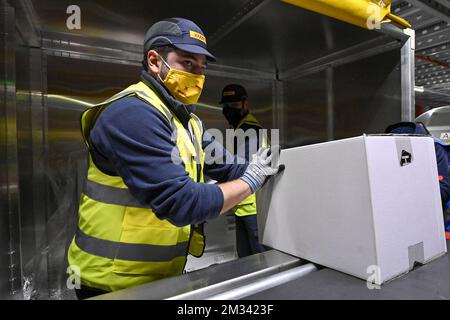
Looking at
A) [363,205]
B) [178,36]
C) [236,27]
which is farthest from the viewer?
[236,27]

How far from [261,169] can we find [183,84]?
39 centimetres

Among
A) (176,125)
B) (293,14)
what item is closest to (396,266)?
(176,125)

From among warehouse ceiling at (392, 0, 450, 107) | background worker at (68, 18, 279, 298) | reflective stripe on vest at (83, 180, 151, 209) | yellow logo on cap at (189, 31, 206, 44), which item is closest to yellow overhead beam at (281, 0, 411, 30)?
warehouse ceiling at (392, 0, 450, 107)

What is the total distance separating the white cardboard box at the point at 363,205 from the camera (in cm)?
68

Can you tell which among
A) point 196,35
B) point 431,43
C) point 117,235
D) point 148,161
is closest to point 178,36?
point 196,35

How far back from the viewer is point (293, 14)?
1706 millimetres

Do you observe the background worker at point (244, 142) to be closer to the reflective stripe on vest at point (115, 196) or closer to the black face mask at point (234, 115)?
the black face mask at point (234, 115)

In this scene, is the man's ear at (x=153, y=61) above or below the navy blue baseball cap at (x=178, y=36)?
below

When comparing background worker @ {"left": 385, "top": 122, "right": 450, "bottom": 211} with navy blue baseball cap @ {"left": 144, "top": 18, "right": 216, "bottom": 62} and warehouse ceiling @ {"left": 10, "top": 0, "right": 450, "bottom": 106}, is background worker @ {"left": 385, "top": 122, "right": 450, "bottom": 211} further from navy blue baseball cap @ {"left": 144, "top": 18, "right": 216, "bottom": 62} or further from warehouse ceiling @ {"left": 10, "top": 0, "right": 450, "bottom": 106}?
navy blue baseball cap @ {"left": 144, "top": 18, "right": 216, "bottom": 62}

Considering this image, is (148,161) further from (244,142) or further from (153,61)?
(244,142)

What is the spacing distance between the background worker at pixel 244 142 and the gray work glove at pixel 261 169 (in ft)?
2.93

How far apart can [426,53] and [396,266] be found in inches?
82.7

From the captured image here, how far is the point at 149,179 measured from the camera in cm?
70

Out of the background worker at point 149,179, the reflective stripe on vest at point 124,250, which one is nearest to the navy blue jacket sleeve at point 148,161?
the background worker at point 149,179
